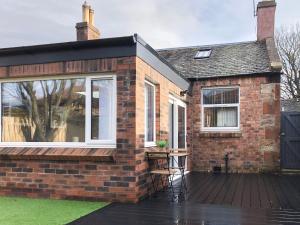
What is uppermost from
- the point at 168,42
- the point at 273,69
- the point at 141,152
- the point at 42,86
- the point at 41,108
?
the point at 168,42

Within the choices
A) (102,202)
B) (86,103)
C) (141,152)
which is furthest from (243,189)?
(86,103)

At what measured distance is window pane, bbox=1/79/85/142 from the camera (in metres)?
6.83

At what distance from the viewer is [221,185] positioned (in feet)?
28.0

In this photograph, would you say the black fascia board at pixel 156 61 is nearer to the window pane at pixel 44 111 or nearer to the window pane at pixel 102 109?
the window pane at pixel 102 109

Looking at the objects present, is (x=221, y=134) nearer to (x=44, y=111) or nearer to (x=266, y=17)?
(x=266, y=17)

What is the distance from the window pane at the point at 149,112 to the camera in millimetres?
7468

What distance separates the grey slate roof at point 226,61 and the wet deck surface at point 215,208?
490 centimetres

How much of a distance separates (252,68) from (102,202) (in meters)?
7.82

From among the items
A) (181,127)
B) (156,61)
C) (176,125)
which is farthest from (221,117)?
(156,61)

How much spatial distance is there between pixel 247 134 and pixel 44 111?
724 cm

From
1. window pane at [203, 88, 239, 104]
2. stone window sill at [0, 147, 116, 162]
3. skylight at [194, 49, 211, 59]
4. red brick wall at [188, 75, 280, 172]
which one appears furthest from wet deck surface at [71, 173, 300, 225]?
skylight at [194, 49, 211, 59]

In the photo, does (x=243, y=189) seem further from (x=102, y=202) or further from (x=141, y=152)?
(x=102, y=202)

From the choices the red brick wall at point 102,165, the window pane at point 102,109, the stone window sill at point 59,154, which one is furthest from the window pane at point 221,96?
the stone window sill at point 59,154

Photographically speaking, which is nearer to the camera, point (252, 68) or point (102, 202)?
point (102, 202)
